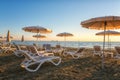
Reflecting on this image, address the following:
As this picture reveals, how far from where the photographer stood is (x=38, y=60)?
7359 mm

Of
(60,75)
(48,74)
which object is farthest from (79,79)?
(48,74)

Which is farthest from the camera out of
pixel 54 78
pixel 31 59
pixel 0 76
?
pixel 31 59

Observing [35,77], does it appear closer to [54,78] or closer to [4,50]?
[54,78]

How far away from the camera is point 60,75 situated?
6105mm

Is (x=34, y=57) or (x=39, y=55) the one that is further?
(x=39, y=55)

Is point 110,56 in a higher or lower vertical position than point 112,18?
lower

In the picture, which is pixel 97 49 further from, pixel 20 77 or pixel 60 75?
pixel 20 77

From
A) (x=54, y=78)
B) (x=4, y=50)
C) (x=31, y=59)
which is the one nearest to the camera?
(x=54, y=78)

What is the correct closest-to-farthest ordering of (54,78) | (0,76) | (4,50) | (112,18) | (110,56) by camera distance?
(54,78) → (0,76) → (112,18) → (110,56) → (4,50)

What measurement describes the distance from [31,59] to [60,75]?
1648 mm

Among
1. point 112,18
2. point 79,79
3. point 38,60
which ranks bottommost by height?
point 79,79

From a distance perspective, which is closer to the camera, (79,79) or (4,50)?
(79,79)

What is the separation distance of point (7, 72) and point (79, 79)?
8.95ft

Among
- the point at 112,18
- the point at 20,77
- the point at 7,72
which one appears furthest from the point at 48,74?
the point at 112,18
